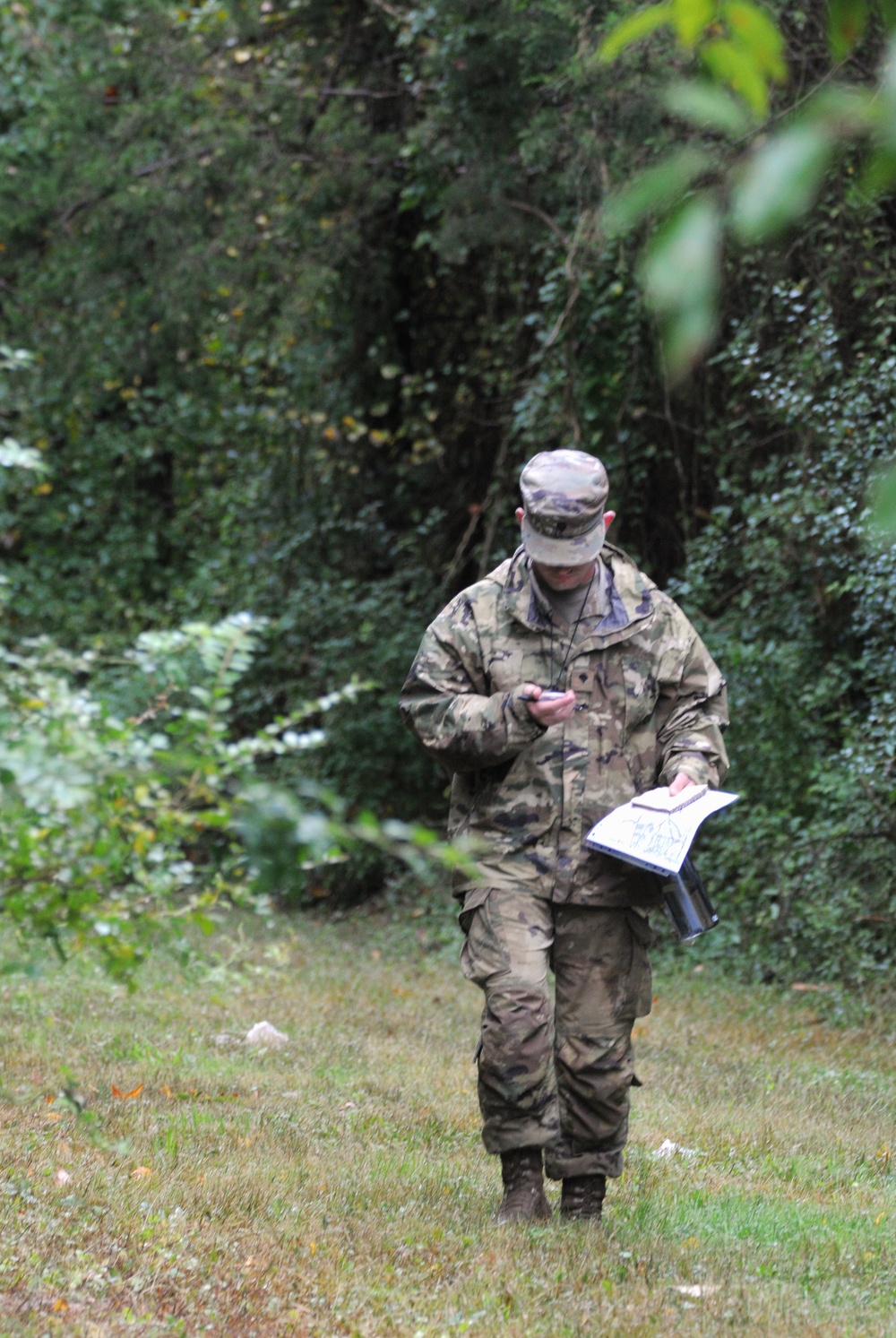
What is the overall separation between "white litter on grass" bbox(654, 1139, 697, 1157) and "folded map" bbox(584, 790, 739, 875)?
59.3 inches

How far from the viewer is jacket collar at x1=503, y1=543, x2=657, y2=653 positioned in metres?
4.41

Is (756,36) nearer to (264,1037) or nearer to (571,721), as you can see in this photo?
(571,721)

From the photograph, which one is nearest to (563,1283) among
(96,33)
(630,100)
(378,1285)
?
(378,1285)

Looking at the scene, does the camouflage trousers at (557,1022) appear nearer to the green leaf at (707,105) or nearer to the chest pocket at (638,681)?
the chest pocket at (638,681)

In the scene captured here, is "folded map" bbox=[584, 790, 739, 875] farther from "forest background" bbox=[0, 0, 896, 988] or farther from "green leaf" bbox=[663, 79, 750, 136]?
"green leaf" bbox=[663, 79, 750, 136]

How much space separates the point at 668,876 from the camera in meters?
4.30

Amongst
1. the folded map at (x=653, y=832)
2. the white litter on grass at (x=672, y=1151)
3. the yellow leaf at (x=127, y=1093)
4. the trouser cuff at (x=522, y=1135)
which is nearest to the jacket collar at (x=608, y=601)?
the folded map at (x=653, y=832)

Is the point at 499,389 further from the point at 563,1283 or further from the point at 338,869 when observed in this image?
the point at 563,1283

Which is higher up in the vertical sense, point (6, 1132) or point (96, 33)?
point (96, 33)

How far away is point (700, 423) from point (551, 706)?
6861 millimetres

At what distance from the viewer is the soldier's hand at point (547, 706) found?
4070 mm

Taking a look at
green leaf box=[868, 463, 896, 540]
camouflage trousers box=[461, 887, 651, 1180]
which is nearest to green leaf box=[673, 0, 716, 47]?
green leaf box=[868, 463, 896, 540]

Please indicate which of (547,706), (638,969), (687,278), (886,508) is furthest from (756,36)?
(638,969)

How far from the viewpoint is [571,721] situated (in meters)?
4.41
